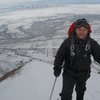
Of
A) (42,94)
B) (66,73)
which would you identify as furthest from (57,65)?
(42,94)

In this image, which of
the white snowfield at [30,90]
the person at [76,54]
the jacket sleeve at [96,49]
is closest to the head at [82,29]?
the person at [76,54]

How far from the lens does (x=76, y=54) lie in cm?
476

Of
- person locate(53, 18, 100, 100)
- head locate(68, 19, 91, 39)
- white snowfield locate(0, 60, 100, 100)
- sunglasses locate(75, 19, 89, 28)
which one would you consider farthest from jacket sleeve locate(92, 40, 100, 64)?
white snowfield locate(0, 60, 100, 100)

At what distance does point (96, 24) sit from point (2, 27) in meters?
33.5

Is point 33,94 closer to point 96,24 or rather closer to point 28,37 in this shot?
point 28,37

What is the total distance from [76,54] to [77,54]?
0.06ft

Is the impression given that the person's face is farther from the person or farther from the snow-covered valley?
the snow-covered valley

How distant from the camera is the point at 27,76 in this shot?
37.9ft

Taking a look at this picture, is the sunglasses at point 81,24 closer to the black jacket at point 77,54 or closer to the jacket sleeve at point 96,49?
the black jacket at point 77,54

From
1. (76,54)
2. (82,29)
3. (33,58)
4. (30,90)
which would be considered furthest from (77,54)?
Result: (33,58)

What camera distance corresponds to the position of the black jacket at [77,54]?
4.74 m

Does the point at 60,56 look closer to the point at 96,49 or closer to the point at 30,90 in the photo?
the point at 96,49

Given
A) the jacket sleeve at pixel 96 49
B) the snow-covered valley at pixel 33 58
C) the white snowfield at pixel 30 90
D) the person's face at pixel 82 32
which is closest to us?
the person's face at pixel 82 32

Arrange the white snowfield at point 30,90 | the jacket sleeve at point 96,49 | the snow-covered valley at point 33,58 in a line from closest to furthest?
1. the jacket sleeve at point 96,49
2. the white snowfield at point 30,90
3. the snow-covered valley at point 33,58
